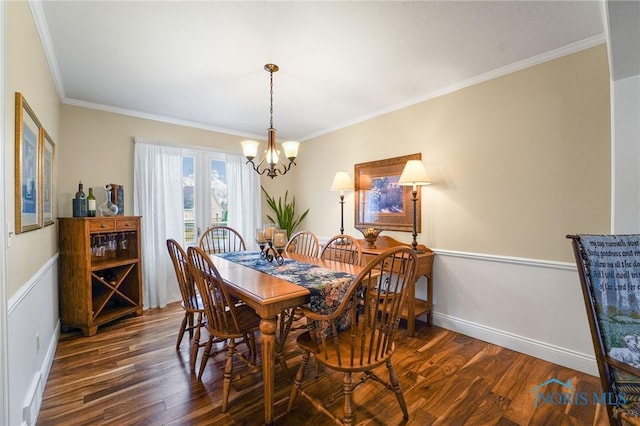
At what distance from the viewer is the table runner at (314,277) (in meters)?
1.67

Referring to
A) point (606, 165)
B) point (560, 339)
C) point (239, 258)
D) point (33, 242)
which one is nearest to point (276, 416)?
point (239, 258)

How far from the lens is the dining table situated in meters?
1.59

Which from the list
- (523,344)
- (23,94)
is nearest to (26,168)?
(23,94)

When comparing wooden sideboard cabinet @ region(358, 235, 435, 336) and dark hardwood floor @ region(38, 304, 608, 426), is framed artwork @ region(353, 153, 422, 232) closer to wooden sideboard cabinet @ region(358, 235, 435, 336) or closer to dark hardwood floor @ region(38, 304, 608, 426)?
wooden sideboard cabinet @ region(358, 235, 435, 336)

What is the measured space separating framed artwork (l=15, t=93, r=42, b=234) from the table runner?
1379 millimetres

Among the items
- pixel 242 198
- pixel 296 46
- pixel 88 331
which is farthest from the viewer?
pixel 242 198

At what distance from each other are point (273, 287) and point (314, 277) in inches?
12.2

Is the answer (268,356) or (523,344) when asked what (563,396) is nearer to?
(523,344)

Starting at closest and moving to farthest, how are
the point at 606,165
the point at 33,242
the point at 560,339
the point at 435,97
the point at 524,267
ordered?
the point at 33,242 → the point at 606,165 → the point at 560,339 → the point at 524,267 → the point at 435,97

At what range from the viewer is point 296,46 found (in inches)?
85.8

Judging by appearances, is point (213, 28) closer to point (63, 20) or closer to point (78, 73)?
point (63, 20)

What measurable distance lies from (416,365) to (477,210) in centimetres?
152

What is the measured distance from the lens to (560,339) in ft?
7.43

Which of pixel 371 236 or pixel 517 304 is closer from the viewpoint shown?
pixel 517 304
